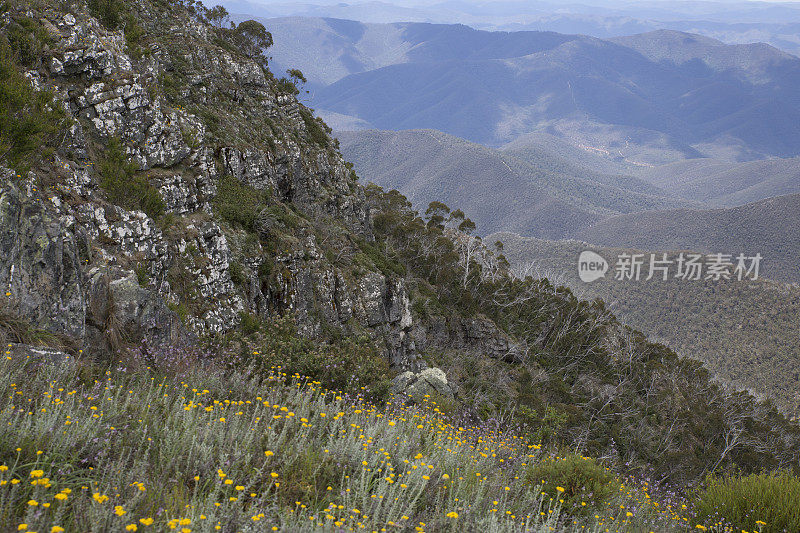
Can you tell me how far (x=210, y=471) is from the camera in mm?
3777

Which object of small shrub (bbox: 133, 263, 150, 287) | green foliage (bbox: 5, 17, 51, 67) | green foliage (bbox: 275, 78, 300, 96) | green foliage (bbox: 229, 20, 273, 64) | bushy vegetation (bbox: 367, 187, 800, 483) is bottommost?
bushy vegetation (bbox: 367, 187, 800, 483)

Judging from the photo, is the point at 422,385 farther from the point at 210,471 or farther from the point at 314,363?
the point at 210,471

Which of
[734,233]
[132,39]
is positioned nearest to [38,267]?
[132,39]

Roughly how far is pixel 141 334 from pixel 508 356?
2555 centimetres

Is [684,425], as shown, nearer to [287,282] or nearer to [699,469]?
[699,469]

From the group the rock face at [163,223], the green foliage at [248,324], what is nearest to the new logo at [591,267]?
the rock face at [163,223]

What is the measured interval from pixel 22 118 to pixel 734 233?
605 feet

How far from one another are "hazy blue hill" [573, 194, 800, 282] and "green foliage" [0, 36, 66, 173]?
17000cm

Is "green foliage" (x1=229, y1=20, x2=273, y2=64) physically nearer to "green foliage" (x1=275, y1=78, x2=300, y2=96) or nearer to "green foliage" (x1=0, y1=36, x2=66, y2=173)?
"green foliage" (x1=275, y1=78, x2=300, y2=96)

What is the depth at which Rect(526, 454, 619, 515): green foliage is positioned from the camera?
5445mm

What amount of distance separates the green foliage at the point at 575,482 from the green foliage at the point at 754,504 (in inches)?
49.9

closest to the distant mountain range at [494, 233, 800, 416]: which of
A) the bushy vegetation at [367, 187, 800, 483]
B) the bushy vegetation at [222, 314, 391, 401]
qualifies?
the bushy vegetation at [367, 187, 800, 483]

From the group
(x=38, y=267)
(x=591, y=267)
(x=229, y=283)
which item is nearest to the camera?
(x=38, y=267)

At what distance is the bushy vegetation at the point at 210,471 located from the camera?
9.80 ft
